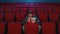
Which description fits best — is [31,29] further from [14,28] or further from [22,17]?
[22,17]

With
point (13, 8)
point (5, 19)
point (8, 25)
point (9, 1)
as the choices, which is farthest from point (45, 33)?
point (9, 1)

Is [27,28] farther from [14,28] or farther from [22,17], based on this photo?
[22,17]

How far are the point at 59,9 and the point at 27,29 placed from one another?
0.65 metres

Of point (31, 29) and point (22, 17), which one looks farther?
point (22, 17)

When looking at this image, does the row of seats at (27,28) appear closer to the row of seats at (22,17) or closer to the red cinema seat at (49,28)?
the red cinema seat at (49,28)

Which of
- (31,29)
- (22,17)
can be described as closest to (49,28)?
(31,29)

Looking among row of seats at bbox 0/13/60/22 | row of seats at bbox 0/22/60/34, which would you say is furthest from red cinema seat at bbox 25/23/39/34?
row of seats at bbox 0/13/60/22

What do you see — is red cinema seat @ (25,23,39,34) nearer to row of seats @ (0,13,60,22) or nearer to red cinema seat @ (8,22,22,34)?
red cinema seat @ (8,22,22,34)

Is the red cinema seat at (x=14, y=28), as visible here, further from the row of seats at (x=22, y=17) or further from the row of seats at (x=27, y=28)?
the row of seats at (x=22, y=17)

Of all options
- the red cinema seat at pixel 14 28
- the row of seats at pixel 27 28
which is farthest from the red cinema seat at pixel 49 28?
the red cinema seat at pixel 14 28

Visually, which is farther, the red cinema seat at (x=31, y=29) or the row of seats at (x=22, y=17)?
the row of seats at (x=22, y=17)

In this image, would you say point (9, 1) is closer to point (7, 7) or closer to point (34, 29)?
point (7, 7)

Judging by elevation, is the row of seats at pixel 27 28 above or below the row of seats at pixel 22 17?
below

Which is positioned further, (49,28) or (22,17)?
(22,17)
